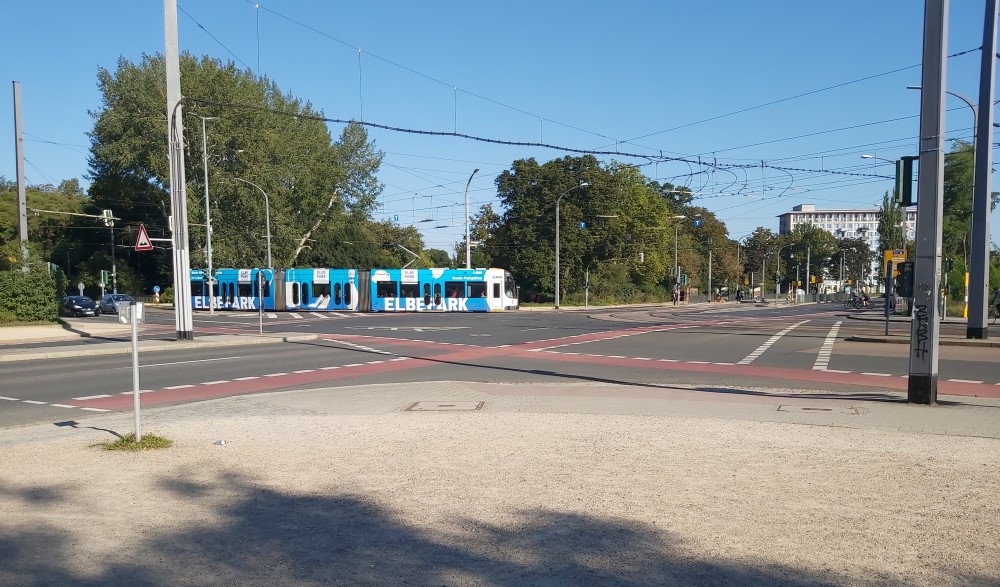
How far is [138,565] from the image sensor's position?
472cm

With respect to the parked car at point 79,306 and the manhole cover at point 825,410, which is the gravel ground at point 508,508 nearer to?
the manhole cover at point 825,410

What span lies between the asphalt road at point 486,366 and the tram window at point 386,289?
802 inches

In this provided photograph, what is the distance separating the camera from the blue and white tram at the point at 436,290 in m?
47.1

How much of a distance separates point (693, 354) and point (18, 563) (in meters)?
17.5

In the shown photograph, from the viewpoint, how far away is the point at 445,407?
11.4 m

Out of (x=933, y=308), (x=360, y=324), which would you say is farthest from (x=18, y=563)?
(x=360, y=324)

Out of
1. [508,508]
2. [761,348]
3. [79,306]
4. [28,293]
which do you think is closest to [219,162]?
[79,306]

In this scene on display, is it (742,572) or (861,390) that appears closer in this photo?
(742,572)

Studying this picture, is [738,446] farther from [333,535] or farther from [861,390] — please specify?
[861,390]

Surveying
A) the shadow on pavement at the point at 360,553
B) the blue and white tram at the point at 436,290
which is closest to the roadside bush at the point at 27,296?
the blue and white tram at the point at 436,290

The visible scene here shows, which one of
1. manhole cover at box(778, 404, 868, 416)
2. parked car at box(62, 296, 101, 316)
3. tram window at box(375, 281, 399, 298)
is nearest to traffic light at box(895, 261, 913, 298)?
manhole cover at box(778, 404, 868, 416)

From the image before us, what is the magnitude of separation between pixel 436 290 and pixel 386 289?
333cm

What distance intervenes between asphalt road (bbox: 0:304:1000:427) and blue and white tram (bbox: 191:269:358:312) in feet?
67.8

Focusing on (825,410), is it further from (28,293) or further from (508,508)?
(28,293)
